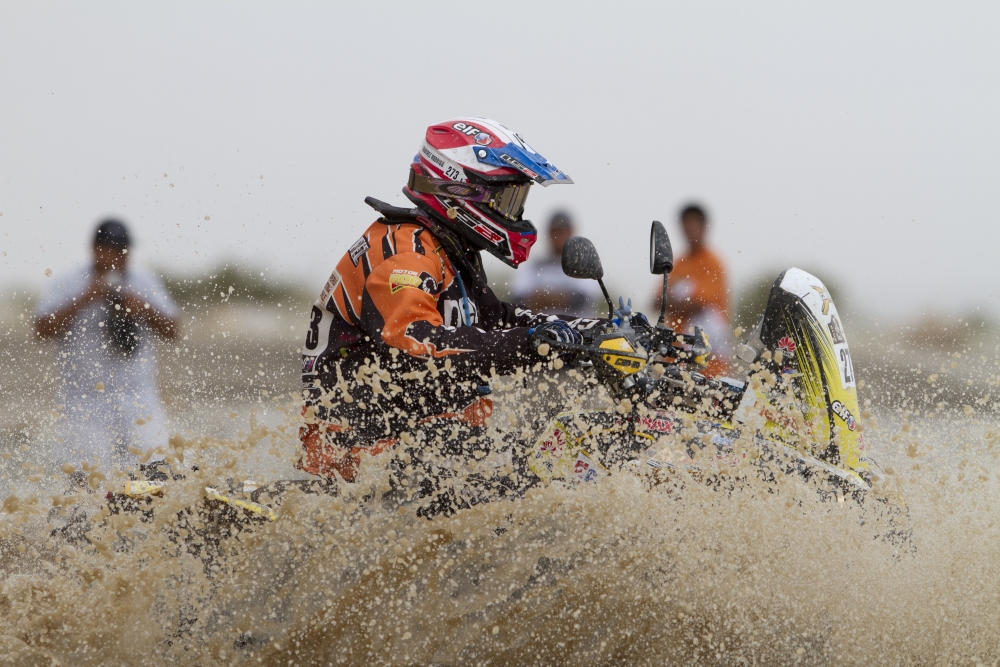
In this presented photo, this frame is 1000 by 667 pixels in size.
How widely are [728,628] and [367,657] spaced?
1554 millimetres

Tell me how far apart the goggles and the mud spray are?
977 millimetres

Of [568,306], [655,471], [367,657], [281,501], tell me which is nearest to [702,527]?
[655,471]

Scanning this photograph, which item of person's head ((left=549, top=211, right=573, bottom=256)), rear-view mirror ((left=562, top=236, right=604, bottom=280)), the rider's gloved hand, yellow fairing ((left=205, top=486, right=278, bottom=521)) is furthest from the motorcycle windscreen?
person's head ((left=549, top=211, right=573, bottom=256))

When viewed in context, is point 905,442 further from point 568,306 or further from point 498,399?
point 568,306

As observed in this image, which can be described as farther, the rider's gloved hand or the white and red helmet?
the white and red helmet

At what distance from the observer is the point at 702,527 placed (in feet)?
12.9

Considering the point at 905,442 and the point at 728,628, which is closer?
the point at 728,628

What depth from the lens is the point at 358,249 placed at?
4188 mm

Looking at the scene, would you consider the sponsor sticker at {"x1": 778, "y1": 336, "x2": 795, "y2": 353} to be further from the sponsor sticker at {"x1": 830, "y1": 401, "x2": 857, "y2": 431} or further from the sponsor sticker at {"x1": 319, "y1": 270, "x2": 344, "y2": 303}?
the sponsor sticker at {"x1": 319, "y1": 270, "x2": 344, "y2": 303}

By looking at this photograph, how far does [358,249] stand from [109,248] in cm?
264

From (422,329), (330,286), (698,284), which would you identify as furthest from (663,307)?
(698,284)

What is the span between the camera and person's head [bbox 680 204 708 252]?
24.8 ft

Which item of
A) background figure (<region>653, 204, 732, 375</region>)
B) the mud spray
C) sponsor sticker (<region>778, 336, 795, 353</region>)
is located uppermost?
sponsor sticker (<region>778, 336, 795, 353</region>)

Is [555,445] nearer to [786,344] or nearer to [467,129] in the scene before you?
[786,344]
